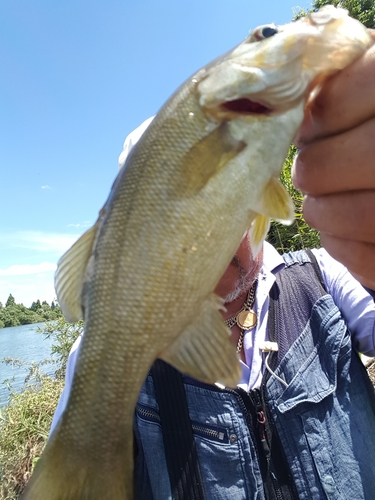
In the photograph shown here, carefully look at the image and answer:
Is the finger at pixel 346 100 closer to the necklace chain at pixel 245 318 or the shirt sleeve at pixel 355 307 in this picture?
the shirt sleeve at pixel 355 307

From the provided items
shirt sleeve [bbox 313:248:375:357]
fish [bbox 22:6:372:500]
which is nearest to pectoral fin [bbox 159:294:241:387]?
fish [bbox 22:6:372:500]

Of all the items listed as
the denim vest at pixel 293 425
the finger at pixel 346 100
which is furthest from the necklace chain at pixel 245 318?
the finger at pixel 346 100

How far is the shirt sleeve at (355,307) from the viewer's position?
2.54 metres

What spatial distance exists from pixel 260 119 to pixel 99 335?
2.74ft

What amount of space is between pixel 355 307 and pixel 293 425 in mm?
887

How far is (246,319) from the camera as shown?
2652 mm

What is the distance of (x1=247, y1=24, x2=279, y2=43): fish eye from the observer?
1345 millimetres

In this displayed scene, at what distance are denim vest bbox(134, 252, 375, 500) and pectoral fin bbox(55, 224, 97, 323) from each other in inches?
48.0

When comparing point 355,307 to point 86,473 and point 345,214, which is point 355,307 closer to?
point 345,214

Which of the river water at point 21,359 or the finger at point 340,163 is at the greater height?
the river water at point 21,359

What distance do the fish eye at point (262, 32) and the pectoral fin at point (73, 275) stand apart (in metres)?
0.85

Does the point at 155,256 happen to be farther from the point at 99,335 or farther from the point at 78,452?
the point at 78,452

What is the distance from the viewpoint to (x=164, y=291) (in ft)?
3.78

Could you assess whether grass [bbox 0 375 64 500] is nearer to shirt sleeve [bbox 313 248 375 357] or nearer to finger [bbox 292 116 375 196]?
shirt sleeve [bbox 313 248 375 357]
